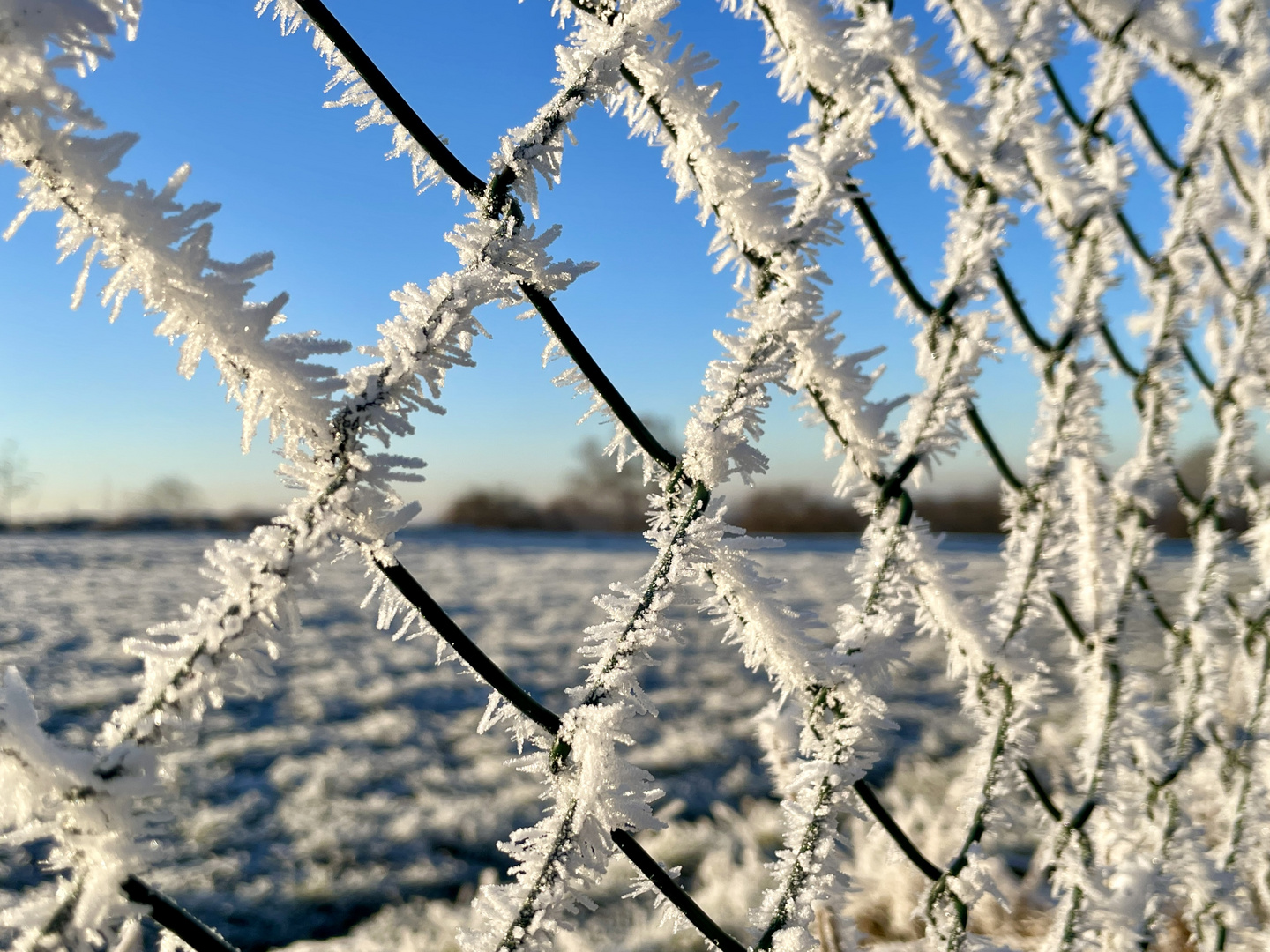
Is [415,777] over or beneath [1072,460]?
beneath

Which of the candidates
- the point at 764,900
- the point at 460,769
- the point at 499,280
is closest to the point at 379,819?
the point at 460,769

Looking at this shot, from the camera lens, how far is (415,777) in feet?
4.35

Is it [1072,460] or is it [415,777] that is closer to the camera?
[1072,460]

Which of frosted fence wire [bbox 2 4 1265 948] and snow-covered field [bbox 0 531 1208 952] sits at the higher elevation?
frosted fence wire [bbox 2 4 1265 948]

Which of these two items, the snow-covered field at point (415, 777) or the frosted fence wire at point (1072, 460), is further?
the snow-covered field at point (415, 777)

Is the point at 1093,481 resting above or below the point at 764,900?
above

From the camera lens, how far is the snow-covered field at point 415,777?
96 cm

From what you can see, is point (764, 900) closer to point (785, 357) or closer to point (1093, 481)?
point (785, 357)

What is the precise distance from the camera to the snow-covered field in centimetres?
96

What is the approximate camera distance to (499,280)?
32 centimetres

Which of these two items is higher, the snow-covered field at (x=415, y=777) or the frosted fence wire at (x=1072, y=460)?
the frosted fence wire at (x=1072, y=460)

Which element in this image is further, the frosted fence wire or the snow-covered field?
the snow-covered field

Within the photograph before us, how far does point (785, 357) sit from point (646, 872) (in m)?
0.29

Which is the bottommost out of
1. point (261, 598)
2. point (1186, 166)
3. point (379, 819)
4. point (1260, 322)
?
point (379, 819)
